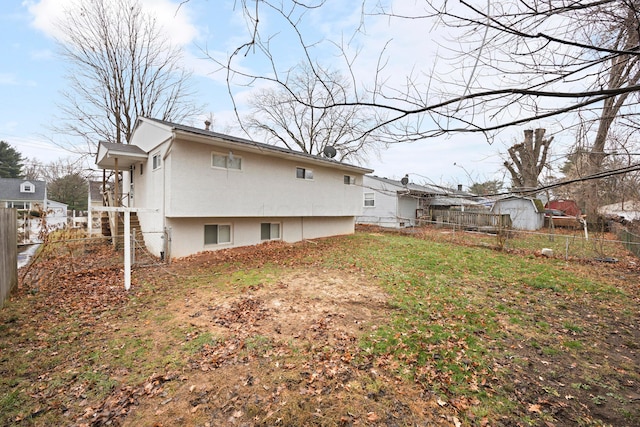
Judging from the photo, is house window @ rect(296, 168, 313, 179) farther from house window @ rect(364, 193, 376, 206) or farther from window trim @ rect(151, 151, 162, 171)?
house window @ rect(364, 193, 376, 206)

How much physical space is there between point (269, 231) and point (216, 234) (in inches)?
99.5

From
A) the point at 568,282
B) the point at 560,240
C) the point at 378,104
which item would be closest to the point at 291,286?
the point at 378,104

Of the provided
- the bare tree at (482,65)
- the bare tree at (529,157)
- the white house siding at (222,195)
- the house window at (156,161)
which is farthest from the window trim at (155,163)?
the bare tree at (529,157)

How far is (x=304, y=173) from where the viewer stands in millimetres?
13078

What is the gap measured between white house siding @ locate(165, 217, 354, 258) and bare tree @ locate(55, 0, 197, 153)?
40.3 feet

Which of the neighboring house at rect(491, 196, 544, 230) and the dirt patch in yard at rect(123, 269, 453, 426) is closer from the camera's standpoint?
the dirt patch in yard at rect(123, 269, 453, 426)

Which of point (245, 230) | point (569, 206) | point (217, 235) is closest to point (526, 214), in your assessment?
point (569, 206)

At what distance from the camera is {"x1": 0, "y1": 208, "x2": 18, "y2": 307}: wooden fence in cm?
514

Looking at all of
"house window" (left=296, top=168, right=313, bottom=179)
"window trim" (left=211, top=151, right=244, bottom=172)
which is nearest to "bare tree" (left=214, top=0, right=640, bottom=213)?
"window trim" (left=211, top=151, right=244, bottom=172)

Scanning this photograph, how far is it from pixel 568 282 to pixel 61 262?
49.9 feet

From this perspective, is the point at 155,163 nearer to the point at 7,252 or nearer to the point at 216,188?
the point at 216,188

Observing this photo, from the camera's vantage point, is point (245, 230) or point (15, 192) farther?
point (15, 192)

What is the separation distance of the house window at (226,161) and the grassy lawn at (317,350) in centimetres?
427

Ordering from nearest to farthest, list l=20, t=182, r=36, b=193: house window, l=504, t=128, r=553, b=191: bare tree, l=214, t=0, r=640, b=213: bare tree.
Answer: l=214, t=0, r=640, b=213: bare tree, l=504, t=128, r=553, b=191: bare tree, l=20, t=182, r=36, b=193: house window
